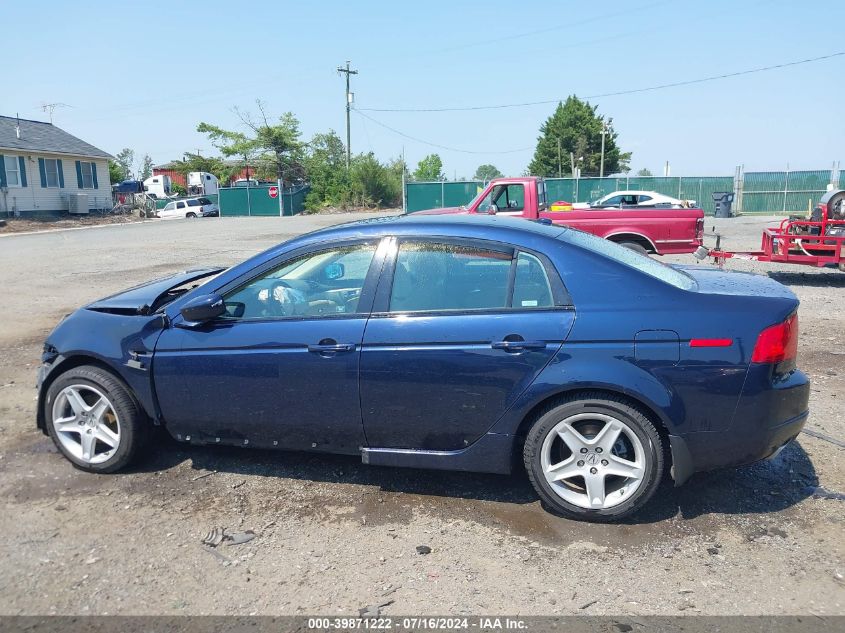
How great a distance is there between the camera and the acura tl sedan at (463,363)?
347 cm

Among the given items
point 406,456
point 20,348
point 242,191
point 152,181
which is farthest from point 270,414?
point 152,181

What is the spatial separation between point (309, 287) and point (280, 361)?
55 centimetres

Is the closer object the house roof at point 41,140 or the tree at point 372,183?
the house roof at point 41,140

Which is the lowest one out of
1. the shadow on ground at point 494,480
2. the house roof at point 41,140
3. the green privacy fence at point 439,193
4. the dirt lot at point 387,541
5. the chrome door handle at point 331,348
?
the dirt lot at point 387,541

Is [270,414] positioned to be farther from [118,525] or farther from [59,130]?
[59,130]

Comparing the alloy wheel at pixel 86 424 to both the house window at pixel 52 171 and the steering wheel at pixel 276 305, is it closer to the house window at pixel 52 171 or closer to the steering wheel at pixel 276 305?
the steering wheel at pixel 276 305

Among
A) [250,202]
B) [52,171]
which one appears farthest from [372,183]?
[52,171]

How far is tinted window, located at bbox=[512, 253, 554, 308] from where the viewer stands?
12.1 ft

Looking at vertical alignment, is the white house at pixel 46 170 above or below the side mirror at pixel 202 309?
above

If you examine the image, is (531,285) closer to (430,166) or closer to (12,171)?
(12,171)

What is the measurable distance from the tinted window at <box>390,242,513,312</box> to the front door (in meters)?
0.19

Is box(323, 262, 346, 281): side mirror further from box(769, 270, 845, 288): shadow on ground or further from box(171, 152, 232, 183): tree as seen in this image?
box(171, 152, 232, 183): tree

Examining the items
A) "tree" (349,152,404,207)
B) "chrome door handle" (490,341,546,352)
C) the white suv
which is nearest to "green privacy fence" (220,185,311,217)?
the white suv

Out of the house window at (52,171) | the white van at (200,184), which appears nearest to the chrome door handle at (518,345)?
the house window at (52,171)
